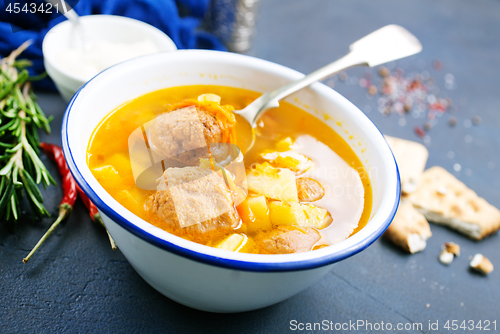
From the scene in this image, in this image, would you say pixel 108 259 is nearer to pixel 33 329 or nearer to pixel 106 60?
pixel 33 329

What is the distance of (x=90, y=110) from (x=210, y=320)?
1.13 meters

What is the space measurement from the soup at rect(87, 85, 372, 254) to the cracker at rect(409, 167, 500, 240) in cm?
90

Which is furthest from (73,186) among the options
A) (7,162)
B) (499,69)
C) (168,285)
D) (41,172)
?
(499,69)

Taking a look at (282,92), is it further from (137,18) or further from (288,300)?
(137,18)

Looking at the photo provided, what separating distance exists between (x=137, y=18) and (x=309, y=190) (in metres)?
2.44

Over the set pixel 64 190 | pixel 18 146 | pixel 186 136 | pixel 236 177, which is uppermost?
pixel 186 136

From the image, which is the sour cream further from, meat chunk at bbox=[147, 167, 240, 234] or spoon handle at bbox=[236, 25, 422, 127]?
meat chunk at bbox=[147, 167, 240, 234]

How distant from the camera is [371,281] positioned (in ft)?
7.41

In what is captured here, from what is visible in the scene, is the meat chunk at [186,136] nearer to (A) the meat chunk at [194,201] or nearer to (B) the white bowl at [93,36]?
(A) the meat chunk at [194,201]

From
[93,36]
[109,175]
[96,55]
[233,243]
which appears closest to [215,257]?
[233,243]

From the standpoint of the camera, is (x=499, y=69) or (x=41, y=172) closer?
(x=41, y=172)

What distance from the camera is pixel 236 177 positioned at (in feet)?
6.72

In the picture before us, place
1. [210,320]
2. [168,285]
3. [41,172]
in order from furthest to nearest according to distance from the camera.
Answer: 1. [41,172]
2. [210,320]
3. [168,285]

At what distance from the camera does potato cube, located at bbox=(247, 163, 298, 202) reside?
199 centimetres
